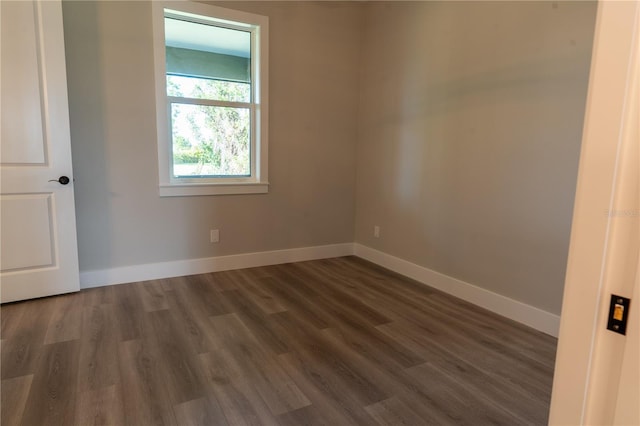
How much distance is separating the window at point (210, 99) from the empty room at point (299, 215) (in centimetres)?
2

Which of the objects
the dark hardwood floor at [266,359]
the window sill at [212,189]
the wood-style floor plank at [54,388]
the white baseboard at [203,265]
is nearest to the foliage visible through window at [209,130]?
the window sill at [212,189]

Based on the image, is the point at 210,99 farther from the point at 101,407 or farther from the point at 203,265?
the point at 101,407

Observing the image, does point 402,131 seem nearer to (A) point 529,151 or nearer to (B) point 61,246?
(A) point 529,151

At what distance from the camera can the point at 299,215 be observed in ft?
13.3

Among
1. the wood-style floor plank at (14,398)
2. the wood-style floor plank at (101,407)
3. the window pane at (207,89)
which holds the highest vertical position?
the window pane at (207,89)

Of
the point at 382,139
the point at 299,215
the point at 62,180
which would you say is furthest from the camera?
the point at 299,215

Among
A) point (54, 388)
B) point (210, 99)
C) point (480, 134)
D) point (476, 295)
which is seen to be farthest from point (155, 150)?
point (476, 295)

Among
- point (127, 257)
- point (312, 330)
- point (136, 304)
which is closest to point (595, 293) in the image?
point (312, 330)

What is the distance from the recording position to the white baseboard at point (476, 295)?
8.30 feet

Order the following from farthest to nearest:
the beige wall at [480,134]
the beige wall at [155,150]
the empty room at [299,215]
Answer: the beige wall at [155,150]
the beige wall at [480,134]
the empty room at [299,215]

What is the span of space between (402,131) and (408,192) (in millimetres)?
604

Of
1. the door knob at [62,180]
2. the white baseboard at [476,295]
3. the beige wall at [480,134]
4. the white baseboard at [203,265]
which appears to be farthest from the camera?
the white baseboard at [203,265]

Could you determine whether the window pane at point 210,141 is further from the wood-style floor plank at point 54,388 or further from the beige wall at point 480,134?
the wood-style floor plank at point 54,388

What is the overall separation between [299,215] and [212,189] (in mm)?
990
